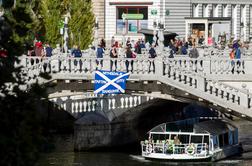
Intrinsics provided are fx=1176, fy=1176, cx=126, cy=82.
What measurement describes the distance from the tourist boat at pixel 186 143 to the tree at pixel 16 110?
96.7 ft

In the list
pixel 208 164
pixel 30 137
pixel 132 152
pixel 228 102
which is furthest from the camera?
pixel 132 152

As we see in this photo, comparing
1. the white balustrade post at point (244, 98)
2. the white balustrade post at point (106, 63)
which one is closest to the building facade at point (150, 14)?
the white balustrade post at point (106, 63)

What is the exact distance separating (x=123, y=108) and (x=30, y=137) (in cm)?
3445

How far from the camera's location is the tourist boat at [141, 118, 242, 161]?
2047 inches

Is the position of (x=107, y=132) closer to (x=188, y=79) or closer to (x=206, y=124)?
(x=206, y=124)

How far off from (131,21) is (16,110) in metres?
58.6

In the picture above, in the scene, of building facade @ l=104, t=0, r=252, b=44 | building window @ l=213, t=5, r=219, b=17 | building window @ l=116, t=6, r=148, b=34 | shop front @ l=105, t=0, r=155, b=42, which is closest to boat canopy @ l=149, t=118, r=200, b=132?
building facade @ l=104, t=0, r=252, b=44

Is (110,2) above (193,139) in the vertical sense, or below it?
above

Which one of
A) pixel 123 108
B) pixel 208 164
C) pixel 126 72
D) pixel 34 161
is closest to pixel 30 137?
pixel 34 161

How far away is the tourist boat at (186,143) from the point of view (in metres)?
52.0

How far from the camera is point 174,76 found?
45.9 metres

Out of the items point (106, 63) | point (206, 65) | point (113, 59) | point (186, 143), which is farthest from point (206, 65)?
point (186, 143)

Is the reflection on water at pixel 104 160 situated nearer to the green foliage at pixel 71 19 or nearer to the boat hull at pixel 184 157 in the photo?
the boat hull at pixel 184 157

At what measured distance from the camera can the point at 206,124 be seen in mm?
53969
